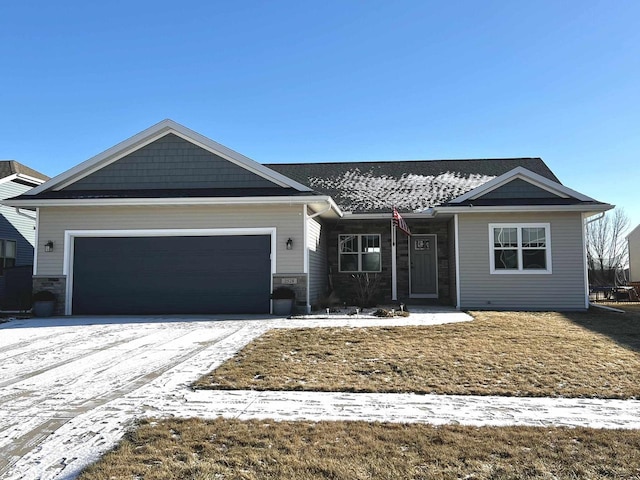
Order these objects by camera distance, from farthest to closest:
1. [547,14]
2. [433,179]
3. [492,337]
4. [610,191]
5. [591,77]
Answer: [610,191] → [433,179] → [591,77] → [547,14] → [492,337]

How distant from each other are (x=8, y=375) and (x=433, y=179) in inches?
563

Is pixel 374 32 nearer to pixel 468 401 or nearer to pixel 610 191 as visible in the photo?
pixel 468 401

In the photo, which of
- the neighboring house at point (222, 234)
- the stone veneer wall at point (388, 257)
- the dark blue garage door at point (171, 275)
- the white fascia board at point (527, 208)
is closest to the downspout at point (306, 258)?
the neighboring house at point (222, 234)

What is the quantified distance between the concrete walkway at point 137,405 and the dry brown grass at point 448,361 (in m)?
0.35

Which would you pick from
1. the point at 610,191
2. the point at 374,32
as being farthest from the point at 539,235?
the point at 610,191

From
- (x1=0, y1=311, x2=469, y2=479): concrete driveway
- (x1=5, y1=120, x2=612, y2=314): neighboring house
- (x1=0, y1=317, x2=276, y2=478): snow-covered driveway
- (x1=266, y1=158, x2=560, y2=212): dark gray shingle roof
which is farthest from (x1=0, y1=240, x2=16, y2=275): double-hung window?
(x1=266, y1=158, x2=560, y2=212): dark gray shingle roof

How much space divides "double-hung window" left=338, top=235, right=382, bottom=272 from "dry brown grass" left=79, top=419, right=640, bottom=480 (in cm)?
1132

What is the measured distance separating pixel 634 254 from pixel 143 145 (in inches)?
1142

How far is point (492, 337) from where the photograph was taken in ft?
26.1

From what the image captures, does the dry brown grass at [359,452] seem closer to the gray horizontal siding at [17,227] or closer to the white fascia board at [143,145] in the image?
the white fascia board at [143,145]

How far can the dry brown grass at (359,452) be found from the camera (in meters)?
2.98

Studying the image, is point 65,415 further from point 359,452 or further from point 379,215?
point 379,215

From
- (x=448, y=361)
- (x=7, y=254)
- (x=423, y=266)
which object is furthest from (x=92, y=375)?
(x=7, y=254)

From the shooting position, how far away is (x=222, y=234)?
39.8ft
